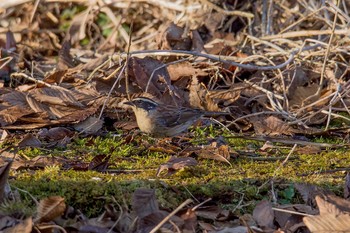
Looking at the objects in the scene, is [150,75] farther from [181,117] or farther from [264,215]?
[264,215]

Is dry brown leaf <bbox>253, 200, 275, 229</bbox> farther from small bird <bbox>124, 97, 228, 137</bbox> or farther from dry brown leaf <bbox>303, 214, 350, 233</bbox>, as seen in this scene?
small bird <bbox>124, 97, 228, 137</bbox>

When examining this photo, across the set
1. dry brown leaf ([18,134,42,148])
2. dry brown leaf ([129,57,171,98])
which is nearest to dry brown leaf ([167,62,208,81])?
dry brown leaf ([129,57,171,98])

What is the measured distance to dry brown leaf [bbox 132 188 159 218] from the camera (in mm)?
3768

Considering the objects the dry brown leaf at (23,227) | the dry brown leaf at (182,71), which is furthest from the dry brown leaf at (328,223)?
the dry brown leaf at (182,71)

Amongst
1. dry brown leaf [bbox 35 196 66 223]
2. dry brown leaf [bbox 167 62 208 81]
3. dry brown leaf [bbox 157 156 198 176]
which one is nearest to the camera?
dry brown leaf [bbox 35 196 66 223]

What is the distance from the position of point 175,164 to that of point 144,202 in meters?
0.76

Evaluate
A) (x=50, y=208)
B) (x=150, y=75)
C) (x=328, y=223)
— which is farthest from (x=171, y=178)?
(x=150, y=75)

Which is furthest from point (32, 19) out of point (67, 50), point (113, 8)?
point (67, 50)

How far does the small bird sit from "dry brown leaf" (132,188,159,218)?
1.59m

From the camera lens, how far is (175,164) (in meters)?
4.54

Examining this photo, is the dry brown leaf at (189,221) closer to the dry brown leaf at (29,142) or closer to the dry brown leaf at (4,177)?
the dry brown leaf at (4,177)

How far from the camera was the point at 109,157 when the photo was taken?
4762mm

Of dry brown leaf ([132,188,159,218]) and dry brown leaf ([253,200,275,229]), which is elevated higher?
dry brown leaf ([132,188,159,218])

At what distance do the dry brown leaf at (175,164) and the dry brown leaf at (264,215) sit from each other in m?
0.72
